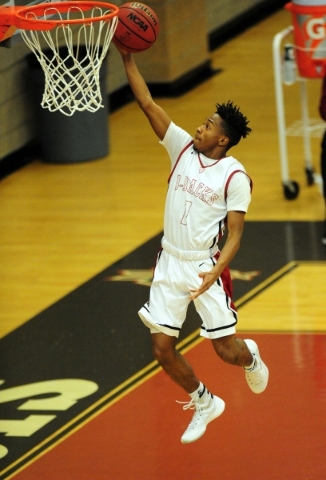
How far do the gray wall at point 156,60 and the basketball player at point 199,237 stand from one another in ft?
18.1

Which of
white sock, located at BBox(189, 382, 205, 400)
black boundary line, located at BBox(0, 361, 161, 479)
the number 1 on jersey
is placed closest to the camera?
the number 1 on jersey

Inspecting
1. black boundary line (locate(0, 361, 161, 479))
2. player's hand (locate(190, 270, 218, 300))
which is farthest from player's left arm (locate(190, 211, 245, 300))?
black boundary line (locate(0, 361, 161, 479))

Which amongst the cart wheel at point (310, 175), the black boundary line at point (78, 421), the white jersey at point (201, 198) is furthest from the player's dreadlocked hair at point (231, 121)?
the cart wheel at point (310, 175)

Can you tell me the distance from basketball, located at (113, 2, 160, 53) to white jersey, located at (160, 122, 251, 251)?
1.87 feet

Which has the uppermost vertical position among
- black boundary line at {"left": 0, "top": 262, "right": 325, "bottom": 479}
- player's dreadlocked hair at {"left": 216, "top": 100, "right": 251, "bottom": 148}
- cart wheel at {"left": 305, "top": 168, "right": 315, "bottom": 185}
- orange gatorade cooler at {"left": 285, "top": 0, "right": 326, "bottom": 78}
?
player's dreadlocked hair at {"left": 216, "top": 100, "right": 251, "bottom": 148}

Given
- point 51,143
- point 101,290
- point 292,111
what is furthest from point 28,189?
point 292,111

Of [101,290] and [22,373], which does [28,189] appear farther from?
[22,373]

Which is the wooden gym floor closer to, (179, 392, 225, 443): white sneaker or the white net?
(179, 392, 225, 443): white sneaker

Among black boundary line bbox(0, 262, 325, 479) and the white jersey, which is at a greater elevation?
the white jersey

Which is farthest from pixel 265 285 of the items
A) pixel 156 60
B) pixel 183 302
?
pixel 156 60

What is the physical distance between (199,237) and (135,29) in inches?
42.8

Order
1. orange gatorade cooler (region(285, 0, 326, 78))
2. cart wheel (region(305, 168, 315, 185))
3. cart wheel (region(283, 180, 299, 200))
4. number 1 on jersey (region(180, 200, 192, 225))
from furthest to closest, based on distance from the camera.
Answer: cart wheel (region(305, 168, 315, 185)) → cart wheel (region(283, 180, 299, 200)) → orange gatorade cooler (region(285, 0, 326, 78)) → number 1 on jersey (region(180, 200, 192, 225))

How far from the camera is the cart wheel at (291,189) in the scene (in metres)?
9.63

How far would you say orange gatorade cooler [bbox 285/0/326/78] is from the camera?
29.0 feet
